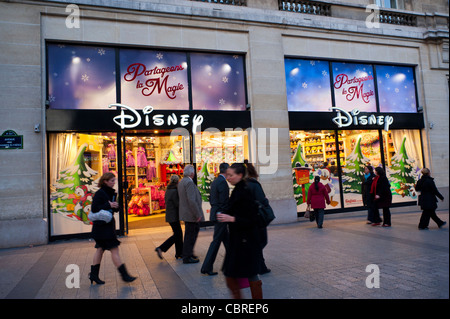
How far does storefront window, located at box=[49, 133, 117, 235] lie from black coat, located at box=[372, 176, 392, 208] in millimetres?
8264

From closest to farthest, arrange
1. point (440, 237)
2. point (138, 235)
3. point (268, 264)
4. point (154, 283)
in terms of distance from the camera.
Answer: point (154, 283) → point (268, 264) → point (440, 237) → point (138, 235)

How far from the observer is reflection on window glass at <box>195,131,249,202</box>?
11.1 m

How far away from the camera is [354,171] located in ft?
42.6

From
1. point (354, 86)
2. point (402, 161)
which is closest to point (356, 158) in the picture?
point (402, 161)

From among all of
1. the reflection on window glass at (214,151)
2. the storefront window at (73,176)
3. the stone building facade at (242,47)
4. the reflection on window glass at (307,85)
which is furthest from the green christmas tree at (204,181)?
the reflection on window glass at (307,85)

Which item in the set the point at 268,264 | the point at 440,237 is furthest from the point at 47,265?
the point at 440,237

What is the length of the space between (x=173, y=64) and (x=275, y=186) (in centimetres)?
530

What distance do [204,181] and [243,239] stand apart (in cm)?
743

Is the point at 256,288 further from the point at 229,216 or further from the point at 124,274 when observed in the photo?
the point at 124,274

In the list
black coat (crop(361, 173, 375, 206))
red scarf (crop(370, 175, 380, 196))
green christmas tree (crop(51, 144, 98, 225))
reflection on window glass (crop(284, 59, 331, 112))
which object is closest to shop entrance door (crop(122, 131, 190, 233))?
green christmas tree (crop(51, 144, 98, 225))

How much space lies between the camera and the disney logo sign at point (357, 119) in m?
12.7

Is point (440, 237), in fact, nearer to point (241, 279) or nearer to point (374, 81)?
point (241, 279)

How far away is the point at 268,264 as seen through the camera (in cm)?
632

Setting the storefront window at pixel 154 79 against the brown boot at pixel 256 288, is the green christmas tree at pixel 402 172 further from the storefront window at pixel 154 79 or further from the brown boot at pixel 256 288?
the brown boot at pixel 256 288
